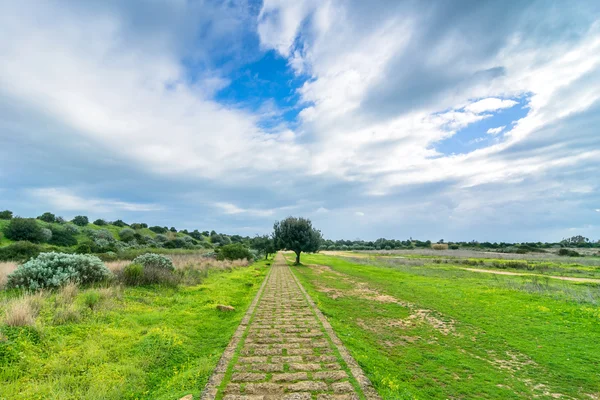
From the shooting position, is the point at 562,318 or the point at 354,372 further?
the point at 562,318

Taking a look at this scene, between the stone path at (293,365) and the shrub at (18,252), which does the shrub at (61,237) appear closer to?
the shrub at (18,252)

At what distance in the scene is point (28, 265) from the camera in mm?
9688

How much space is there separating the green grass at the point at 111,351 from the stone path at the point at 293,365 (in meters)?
0.61

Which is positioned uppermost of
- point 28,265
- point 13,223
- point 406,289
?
point 13,223

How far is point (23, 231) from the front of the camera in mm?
33844

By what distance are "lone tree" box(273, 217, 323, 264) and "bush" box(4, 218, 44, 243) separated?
3047cm

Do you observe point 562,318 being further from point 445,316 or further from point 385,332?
point 385,332

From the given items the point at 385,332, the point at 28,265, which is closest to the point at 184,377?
the point at 385,332

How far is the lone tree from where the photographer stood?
3291cm

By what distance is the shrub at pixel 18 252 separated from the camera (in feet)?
64.3

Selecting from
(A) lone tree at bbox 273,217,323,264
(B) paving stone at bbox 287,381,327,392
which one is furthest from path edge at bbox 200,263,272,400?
(A) lone tree at bbox 273,217,323,264

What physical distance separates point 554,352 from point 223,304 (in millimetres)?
9729

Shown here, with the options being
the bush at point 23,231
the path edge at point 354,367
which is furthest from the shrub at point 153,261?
the bush at point 23,231

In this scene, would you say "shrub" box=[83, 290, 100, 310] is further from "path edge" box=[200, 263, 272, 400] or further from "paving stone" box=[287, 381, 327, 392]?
"paving stone" box=[287, 381, 327, 392]
